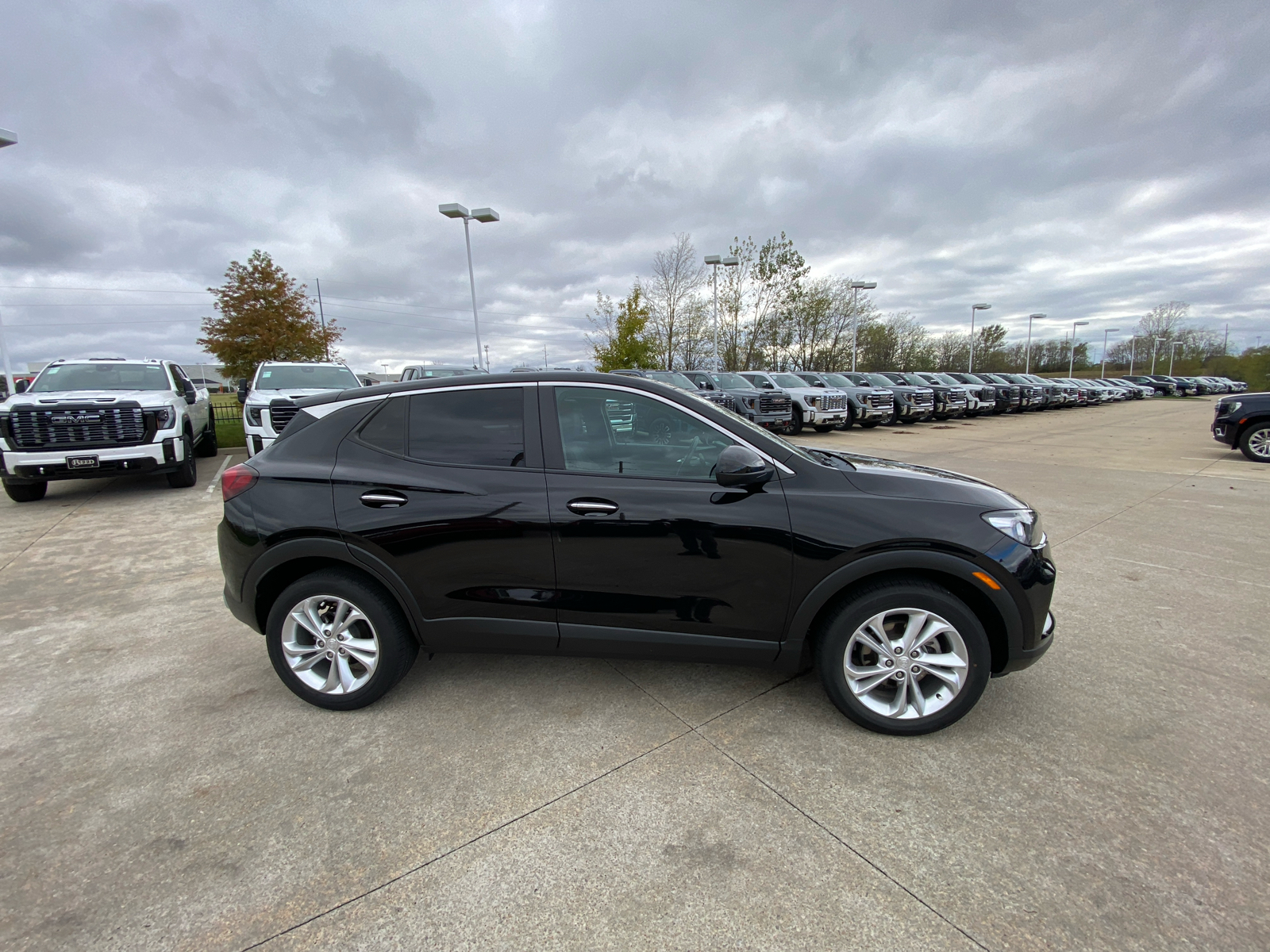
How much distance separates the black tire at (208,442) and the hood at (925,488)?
495 inches

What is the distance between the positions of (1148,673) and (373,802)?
3.85 m

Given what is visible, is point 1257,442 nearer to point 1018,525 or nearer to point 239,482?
point 1018,525

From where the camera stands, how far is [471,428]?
282 centimetres

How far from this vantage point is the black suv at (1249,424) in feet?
33.5

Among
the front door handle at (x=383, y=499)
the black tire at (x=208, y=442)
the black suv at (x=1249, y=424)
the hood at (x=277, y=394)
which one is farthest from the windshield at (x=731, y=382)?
the front door handle at (x=383, y=499)

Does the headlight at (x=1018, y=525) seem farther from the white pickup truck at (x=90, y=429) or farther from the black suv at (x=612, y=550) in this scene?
the white pickup truck at (x=90, y=429)

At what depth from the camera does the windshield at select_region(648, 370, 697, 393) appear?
15.3m

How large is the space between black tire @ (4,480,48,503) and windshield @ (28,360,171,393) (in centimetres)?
132

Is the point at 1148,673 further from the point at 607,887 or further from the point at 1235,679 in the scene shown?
the point at 607,887

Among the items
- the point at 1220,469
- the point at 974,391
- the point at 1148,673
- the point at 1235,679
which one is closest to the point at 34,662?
the point at 1148,673

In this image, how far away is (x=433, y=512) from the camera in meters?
2.69

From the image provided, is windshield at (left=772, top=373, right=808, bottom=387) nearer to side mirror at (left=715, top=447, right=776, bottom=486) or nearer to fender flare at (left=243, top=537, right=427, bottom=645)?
side mirror at (left=715, top=447, right=776, bottom=486)

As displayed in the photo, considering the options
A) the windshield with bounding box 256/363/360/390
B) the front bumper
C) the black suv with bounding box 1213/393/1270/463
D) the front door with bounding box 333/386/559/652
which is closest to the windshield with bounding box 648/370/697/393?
the windshield with bounding box 256/363/360/390

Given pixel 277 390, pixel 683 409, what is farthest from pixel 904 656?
pixel 277 390
